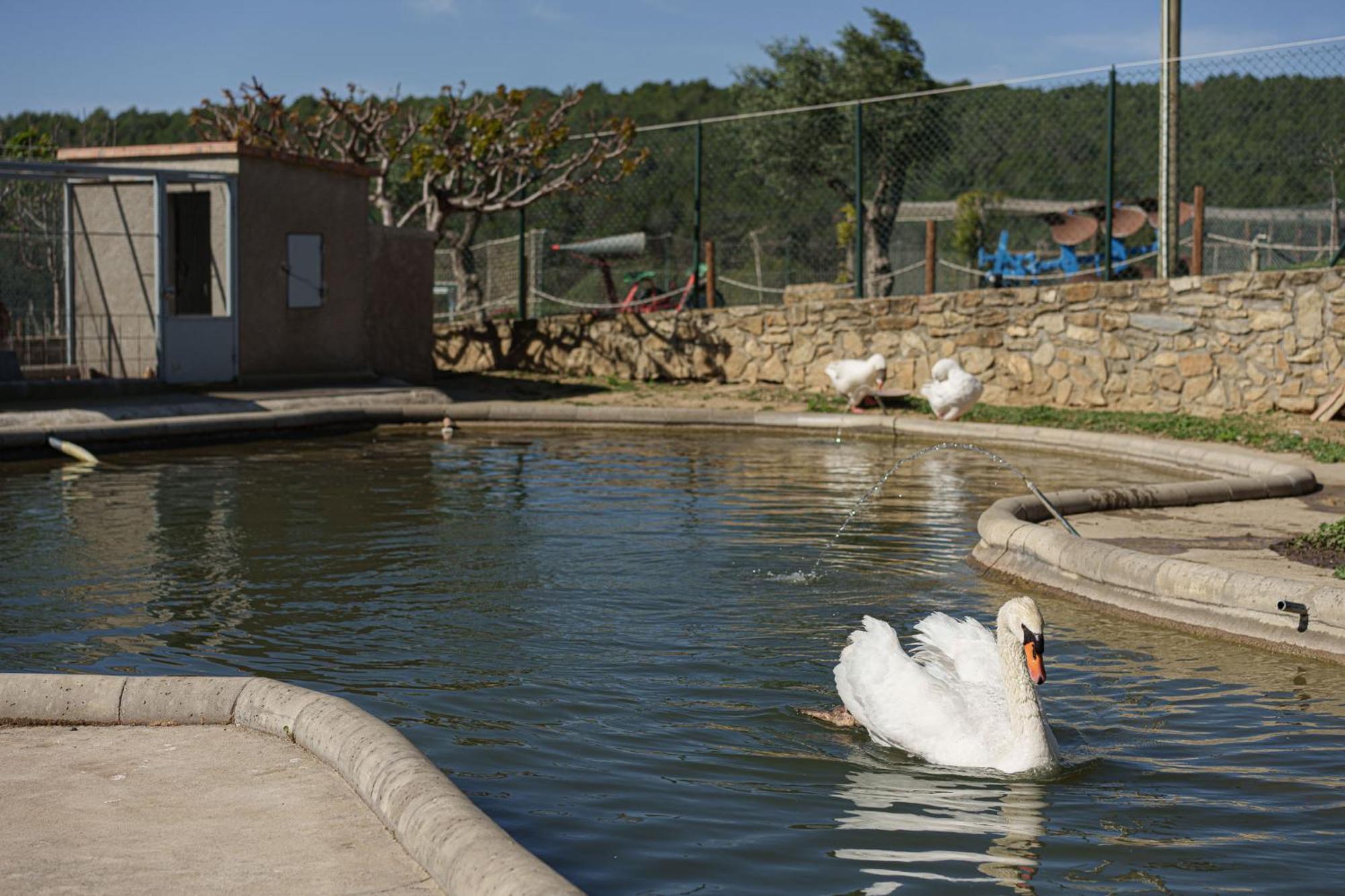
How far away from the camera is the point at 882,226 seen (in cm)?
A: 2259

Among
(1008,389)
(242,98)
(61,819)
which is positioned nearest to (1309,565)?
(61,819)

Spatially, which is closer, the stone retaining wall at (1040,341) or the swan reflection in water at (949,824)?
the swan reflection in water at (949,824)

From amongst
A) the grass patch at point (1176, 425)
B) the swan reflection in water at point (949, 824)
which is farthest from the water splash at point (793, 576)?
the grass patch at point (1176, 425)

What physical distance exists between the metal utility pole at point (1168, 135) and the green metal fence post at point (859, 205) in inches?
155

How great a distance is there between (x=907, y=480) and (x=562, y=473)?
→ 3143mm

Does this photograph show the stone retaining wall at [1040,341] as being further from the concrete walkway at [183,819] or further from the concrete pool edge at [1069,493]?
the concrete walkway at [183,819]

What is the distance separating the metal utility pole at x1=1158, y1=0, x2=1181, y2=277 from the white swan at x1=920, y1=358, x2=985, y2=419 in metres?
3.60

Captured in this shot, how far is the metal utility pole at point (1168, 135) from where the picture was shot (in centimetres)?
1798

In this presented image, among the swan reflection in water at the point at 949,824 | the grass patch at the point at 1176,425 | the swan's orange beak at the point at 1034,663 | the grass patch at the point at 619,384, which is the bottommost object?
the swan reflection in water at the point at 949,824

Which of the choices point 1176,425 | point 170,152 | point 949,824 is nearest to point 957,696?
point 949,824

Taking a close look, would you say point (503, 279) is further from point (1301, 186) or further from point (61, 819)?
point (61, 819)

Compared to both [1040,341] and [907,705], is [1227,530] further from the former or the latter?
[1040,341]

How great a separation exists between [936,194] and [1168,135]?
5.35 meters

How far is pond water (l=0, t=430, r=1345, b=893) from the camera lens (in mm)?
4844
